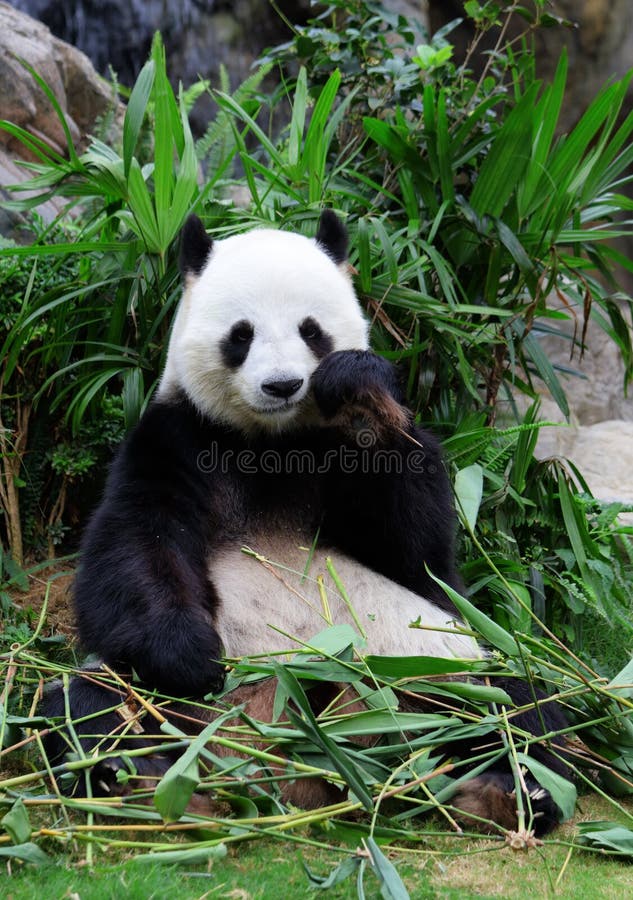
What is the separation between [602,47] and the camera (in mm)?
9844

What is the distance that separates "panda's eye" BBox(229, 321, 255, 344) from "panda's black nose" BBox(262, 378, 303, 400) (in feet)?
0.75

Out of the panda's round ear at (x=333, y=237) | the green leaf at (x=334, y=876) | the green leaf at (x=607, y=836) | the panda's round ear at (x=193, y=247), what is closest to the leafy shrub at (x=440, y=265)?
the panda's round ear at (x=333, y=237)

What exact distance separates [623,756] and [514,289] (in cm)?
256

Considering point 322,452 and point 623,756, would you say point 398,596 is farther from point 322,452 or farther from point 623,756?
point 623,756

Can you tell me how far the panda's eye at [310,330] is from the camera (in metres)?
3.28

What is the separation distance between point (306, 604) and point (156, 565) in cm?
54

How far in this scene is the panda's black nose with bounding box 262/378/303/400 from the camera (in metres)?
3.11

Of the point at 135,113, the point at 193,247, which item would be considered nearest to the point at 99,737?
the point at 193,247

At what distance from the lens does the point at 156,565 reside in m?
3.05

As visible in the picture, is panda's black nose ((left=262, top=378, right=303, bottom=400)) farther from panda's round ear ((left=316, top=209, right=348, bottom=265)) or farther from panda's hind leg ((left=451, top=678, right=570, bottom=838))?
panda's hind leg ((left=451, top=678, right=570, bottom=838))

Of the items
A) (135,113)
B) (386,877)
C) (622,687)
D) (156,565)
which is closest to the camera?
(386,877)

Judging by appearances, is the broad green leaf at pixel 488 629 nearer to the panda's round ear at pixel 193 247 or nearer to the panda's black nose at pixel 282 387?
the panda's black nose at pixel 282 387

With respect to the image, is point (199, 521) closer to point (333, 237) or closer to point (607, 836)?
point (333, 237)

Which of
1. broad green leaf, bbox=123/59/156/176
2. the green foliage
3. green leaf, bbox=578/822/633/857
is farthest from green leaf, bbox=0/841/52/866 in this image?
broad green leaf, bbox=123/59/156/176
